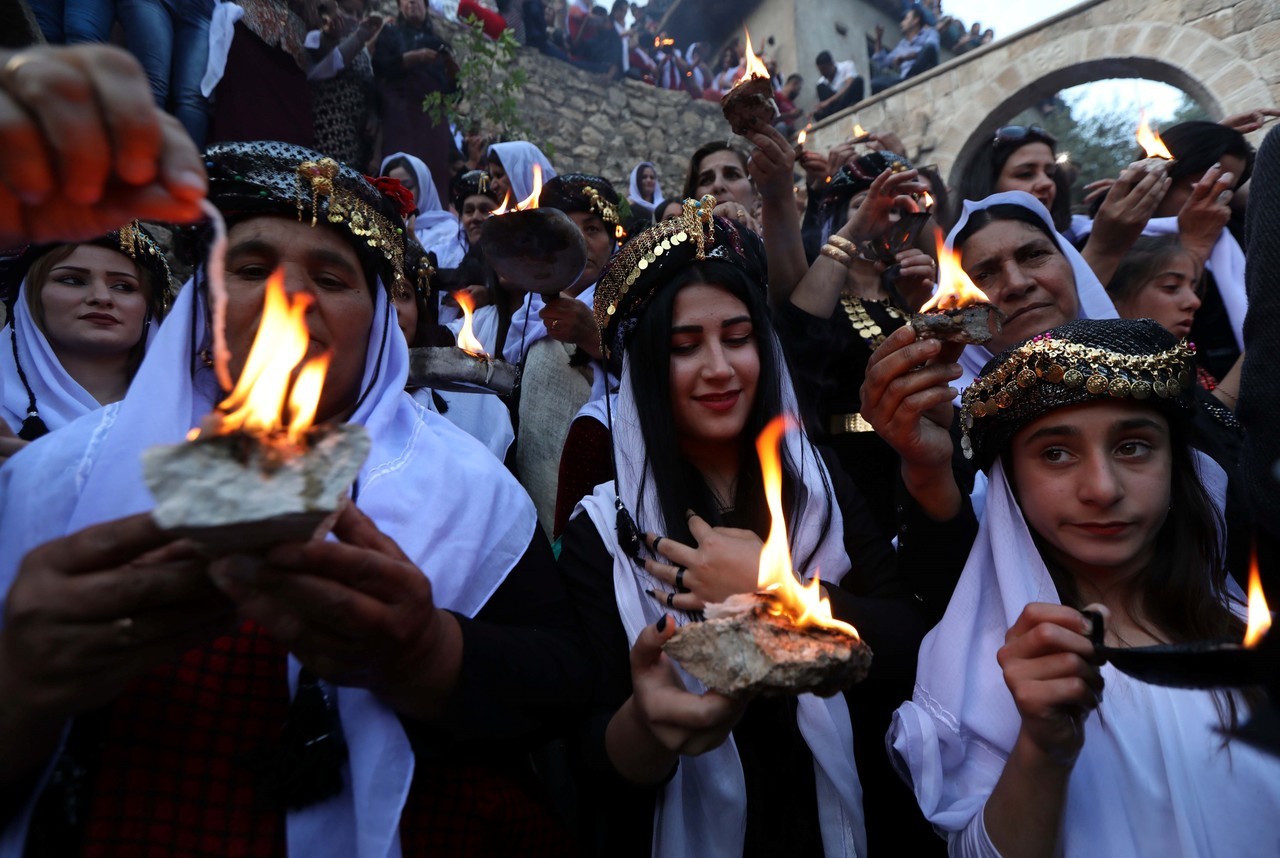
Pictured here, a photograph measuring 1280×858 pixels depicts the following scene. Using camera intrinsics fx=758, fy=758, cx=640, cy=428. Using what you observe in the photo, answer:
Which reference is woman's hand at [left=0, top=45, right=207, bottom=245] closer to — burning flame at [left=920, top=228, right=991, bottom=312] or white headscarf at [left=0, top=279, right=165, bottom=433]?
burning flame at [left=920, top=228, right=991, bottom=312]

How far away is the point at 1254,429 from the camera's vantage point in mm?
1589

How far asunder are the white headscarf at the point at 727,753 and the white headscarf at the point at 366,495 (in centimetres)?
39

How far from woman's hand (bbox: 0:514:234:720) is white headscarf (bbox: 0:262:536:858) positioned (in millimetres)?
421

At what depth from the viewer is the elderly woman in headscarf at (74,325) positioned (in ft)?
9.33

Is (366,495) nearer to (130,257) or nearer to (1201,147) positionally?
(130,257)

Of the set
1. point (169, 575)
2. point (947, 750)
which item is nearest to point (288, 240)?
point (169, 575)

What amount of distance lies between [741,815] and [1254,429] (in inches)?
59.5

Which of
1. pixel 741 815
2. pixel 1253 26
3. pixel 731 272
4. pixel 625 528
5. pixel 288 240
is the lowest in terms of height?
pixel 741 815

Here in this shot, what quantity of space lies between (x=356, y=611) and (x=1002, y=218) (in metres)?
3.20

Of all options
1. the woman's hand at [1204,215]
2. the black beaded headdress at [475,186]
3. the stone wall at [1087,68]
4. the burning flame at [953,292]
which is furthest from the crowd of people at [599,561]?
the stone wall at [1087,68]

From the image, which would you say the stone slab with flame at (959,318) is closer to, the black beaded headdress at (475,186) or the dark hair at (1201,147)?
the dark hair at (1201,147)

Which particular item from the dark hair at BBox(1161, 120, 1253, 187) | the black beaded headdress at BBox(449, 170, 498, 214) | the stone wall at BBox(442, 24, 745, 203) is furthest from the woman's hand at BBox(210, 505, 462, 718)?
the stone wall at BBox(442, 24, 745, 203)

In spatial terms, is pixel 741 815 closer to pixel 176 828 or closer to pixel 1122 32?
pixel 176 828

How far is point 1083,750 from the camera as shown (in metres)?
1.90
